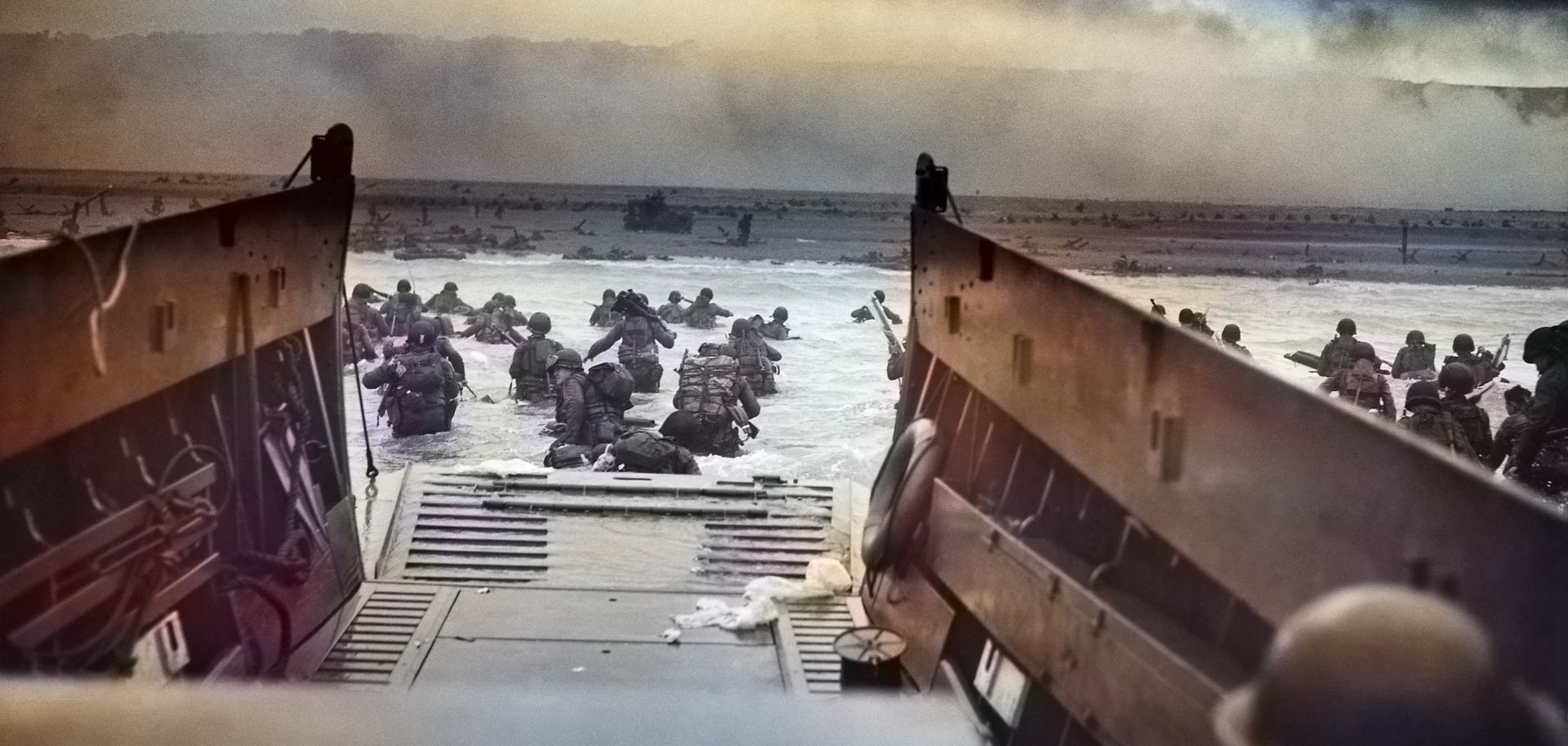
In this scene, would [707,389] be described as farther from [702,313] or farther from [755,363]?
[702,313]

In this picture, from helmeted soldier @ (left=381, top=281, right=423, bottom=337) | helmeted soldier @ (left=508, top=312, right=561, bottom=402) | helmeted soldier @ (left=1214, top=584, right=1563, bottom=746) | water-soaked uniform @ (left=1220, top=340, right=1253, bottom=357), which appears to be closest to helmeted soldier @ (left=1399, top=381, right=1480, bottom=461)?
water-soaked uniform @ (left=1220, top=340, right=1253, bottom=357)

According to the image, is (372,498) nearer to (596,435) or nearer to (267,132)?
(596,435)

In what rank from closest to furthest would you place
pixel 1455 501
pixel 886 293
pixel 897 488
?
pixel 1455 501
pixel 897 488
pixel 886 293

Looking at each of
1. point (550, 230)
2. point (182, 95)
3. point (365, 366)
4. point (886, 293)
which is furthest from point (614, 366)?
point (550, 230)

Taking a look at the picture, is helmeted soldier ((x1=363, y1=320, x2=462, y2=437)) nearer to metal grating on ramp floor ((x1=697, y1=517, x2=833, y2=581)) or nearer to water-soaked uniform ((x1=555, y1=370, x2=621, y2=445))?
water-soaked uniform ((x1=555, y1=370, x2=621, y2=445))

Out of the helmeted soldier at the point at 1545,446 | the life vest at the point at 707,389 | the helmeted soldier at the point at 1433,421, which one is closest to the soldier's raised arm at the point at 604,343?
the life vest at the point at 707,389

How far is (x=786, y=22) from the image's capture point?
908 centimetres

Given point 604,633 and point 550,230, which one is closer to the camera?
point 604,633

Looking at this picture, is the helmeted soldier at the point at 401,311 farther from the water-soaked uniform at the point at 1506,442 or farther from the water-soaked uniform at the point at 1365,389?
the water-soaked uniform at the point at 1506,442

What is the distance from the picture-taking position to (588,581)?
4027 mm

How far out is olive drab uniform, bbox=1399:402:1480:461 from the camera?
214 inches

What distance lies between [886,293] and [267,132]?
628cm

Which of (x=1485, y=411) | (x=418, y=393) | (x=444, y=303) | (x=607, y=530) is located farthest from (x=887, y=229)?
(x=607, y=530)

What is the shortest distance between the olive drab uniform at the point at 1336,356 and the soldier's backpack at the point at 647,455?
12.0 ft
